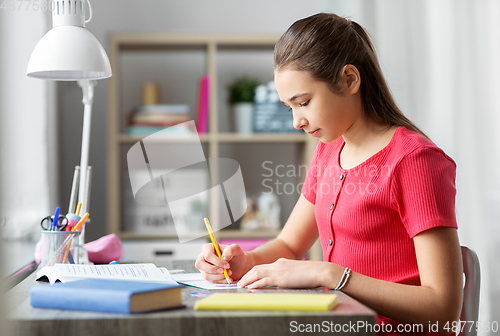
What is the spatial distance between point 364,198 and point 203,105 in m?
1.54

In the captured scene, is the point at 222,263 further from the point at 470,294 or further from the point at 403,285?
the point at 470,294

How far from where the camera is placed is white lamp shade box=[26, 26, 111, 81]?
113 centimetres

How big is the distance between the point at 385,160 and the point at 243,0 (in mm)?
1924

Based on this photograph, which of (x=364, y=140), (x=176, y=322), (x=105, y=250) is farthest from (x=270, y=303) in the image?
(x=105, y=250)

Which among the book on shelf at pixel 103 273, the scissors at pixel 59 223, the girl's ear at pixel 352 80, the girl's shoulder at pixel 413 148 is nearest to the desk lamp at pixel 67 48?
the scissors at pixel 59 223

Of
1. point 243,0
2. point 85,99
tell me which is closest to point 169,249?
point 85,99

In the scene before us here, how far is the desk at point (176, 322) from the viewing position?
2.27ft

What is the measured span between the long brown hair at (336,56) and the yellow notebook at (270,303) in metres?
0.48

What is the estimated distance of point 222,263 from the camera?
1.05 m

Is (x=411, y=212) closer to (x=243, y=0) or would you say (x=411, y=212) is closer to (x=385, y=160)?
(x=385, y=160)

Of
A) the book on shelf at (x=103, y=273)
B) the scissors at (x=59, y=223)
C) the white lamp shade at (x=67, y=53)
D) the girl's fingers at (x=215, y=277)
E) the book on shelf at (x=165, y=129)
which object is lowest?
the girl's fingers at (x=215, y=277)

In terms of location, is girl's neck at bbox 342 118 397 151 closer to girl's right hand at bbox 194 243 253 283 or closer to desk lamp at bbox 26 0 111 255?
girl's right hand at bbox 194 243 253 283

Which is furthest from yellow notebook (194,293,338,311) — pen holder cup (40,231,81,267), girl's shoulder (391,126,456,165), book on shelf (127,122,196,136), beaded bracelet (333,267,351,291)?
book on shelf (127,122,196,136)

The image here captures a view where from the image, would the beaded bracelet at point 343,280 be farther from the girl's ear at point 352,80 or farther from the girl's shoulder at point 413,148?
the girl's ear at point 352,80
